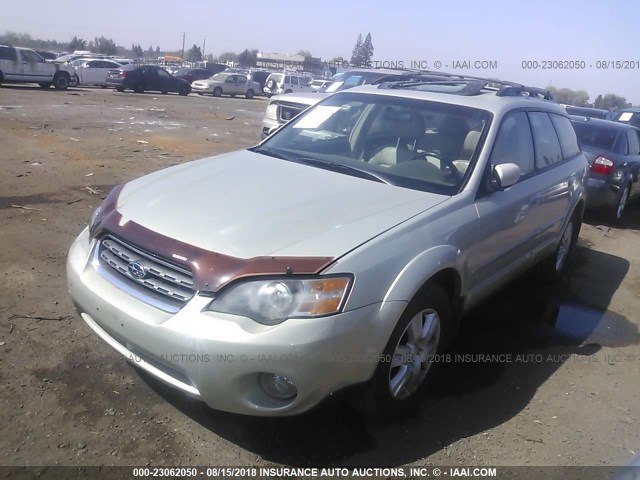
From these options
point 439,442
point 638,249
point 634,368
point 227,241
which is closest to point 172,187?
point 227,241

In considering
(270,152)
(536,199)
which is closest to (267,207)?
(270,152)

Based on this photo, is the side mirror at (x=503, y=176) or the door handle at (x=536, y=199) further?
the door handle at (x=536, y=199)

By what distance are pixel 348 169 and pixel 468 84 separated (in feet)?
4.71

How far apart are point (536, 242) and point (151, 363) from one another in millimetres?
3130

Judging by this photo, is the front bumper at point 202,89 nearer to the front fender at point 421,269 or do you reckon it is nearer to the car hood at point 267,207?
the car hood at point 267,207

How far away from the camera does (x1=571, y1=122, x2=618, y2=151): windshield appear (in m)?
8.62

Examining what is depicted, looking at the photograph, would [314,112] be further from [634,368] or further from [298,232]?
[634,368]

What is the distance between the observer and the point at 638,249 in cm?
733

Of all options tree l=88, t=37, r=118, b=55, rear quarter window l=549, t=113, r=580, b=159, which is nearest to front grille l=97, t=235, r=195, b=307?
rear quarter window l=549, t=113, r=580, b=159

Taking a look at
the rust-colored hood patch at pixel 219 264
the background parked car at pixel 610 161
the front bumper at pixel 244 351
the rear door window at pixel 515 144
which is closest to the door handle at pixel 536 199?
the rear door window at pixel 515 144

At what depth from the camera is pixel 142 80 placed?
91.7 ft

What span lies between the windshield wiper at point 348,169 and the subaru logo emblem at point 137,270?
1.47 m

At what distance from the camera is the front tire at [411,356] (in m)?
2.79

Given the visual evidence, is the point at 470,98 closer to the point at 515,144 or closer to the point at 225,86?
the point at 515,144
